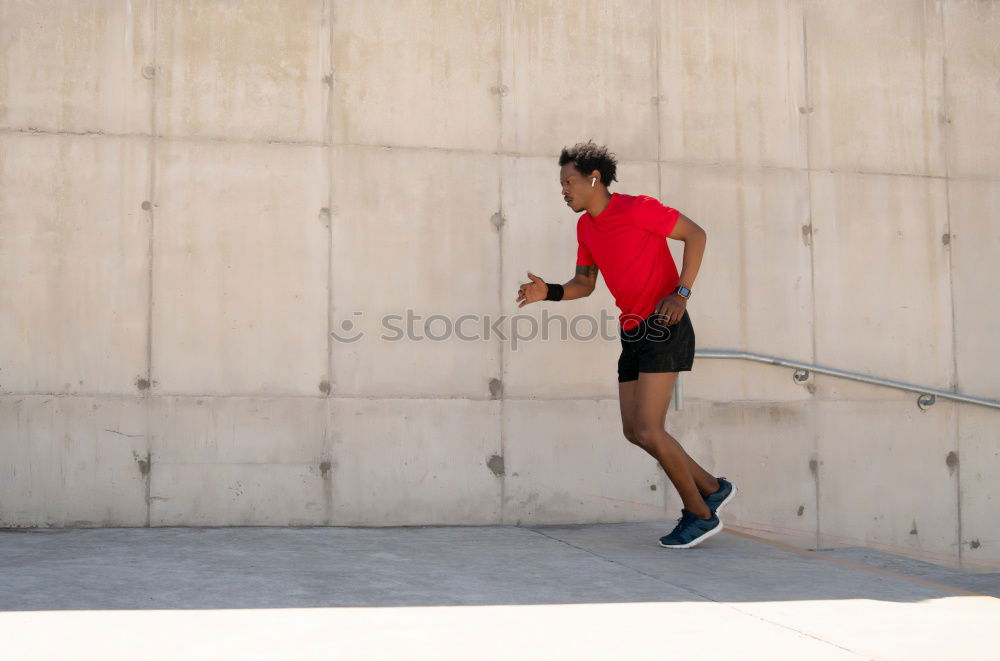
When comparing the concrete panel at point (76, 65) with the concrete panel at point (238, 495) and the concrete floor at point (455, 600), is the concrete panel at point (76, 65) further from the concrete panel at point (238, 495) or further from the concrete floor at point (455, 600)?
the concrete floor at point (455, 600)

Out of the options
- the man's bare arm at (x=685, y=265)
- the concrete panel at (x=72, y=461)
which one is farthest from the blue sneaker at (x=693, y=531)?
the concrete panel at (x=72, y=461)

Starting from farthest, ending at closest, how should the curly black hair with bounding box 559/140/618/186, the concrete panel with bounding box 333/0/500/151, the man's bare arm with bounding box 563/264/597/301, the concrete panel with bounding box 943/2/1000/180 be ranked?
the concrete panel with bounding box 943/2/1000/180, the concrete panel with bounding box 333/0/500/151, the man's bare arm with bounding box 563/264/597/301, the curly black hair with bounding box 559/140/618/186

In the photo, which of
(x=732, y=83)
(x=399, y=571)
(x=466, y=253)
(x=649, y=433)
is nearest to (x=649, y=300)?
(x=649, y=433)

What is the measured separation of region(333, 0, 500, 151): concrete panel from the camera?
543 cm

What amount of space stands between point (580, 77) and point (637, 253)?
1.66 metres

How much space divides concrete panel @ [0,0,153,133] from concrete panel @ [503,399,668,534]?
8.17 feet

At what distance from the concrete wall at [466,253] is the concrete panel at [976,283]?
0.02m

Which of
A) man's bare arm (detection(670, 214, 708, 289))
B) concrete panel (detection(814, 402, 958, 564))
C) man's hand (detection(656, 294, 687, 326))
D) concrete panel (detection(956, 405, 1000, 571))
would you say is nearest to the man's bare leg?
man's hand (detection(656, 294, 687, 326))

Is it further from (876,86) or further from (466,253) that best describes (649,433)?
(876,86)

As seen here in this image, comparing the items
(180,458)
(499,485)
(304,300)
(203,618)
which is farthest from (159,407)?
(203,618)

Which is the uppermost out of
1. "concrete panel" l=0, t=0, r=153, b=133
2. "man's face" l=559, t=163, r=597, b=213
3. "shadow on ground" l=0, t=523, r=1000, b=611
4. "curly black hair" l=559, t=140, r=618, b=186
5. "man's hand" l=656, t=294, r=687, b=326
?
"concrete panel" l=0, t=0, r=153, b=133

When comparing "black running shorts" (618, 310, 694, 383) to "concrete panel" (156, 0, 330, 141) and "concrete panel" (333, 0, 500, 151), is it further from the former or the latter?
"concrete panel" (156, 0, 330, 141)

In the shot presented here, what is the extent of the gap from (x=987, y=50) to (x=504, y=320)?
345cm

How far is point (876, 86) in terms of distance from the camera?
6121mm
